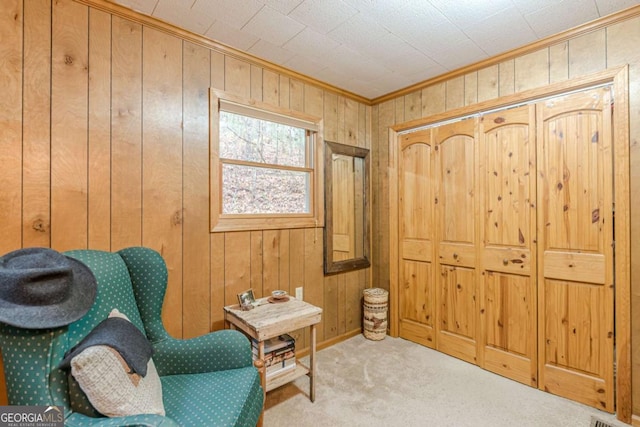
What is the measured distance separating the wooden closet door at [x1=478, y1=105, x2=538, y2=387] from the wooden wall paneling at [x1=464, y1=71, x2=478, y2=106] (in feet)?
0.69

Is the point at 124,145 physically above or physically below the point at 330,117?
below

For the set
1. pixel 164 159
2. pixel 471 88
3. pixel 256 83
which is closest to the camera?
pixel 164 159

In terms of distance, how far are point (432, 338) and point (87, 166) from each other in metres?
2.99

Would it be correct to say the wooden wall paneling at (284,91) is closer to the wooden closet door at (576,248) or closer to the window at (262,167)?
the window at (262,167)

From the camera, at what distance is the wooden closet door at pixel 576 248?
Answer: 6.55 ft

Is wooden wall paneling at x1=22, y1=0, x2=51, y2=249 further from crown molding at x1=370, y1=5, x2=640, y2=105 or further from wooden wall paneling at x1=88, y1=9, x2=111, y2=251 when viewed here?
crown molding at x1=370, y1=5, x2=640, y2=105

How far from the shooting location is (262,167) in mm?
2545

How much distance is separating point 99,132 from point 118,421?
4.96 ft

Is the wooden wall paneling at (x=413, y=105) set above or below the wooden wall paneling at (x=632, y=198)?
above

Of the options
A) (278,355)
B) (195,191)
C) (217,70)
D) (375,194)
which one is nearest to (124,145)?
(195,191)

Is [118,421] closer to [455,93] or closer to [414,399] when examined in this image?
[414,399]

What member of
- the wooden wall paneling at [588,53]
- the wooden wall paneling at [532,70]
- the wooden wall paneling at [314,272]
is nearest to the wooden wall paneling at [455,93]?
the wooden wall paneling at [532,70]

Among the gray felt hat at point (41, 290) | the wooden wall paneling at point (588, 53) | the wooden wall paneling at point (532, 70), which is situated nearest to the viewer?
the gray felt hat at point (41, 290)

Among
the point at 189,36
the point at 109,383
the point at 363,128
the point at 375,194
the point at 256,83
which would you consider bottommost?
the point at 109,383
